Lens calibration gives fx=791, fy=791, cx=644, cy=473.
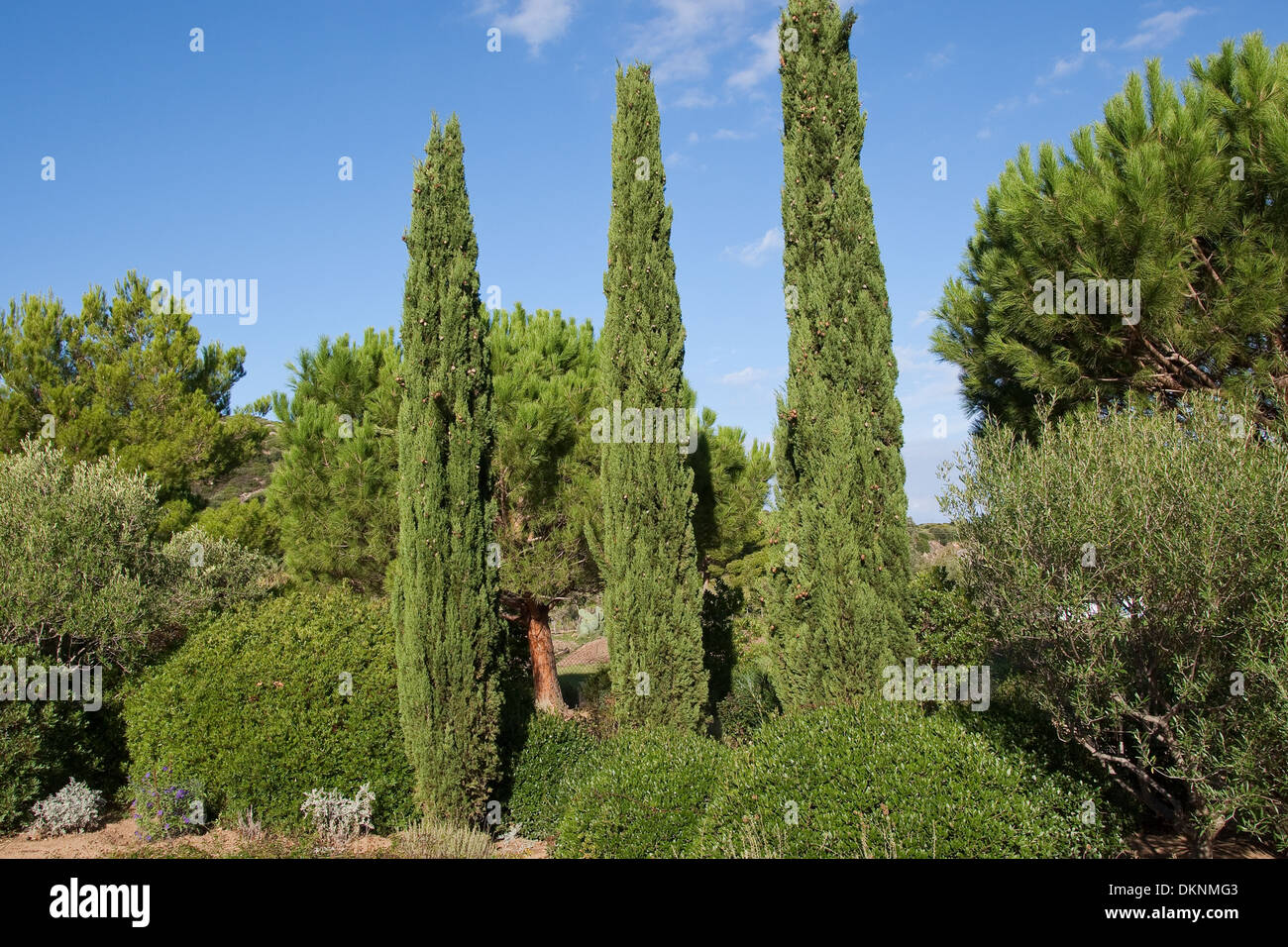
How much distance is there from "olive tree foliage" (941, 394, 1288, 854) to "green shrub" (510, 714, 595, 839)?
16.2 feet

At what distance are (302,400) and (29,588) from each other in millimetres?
5333

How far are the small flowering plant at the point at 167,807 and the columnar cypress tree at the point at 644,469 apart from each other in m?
4.68

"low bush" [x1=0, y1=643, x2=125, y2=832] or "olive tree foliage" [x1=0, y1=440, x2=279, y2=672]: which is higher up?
"olive tree foliage" [x1=0, y1=440, x2=279, y2=672]

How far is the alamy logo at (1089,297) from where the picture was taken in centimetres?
934

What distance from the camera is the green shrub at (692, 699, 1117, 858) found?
5504 mm

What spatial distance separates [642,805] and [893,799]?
2.21m

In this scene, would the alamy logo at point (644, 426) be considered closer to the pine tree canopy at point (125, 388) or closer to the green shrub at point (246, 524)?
the green shrub at point (246, 524)

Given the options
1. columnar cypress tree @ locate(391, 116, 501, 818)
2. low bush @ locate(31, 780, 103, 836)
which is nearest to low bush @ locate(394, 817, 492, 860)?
columnar cypress tree @ locate(391, 116, 501, 818)

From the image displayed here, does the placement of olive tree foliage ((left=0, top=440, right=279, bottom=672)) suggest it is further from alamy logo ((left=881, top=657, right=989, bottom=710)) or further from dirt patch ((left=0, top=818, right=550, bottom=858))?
alamy logo ((left=881, top=657, right=989, bottom=710))

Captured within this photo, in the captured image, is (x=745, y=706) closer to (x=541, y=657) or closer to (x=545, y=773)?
(x=545, y=773)

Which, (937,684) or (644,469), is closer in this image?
(937,684)

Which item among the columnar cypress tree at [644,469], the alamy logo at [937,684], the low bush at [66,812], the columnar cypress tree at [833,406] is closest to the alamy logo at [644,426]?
the columnar cypress tree at [644,469]

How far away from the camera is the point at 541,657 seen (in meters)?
14.1
